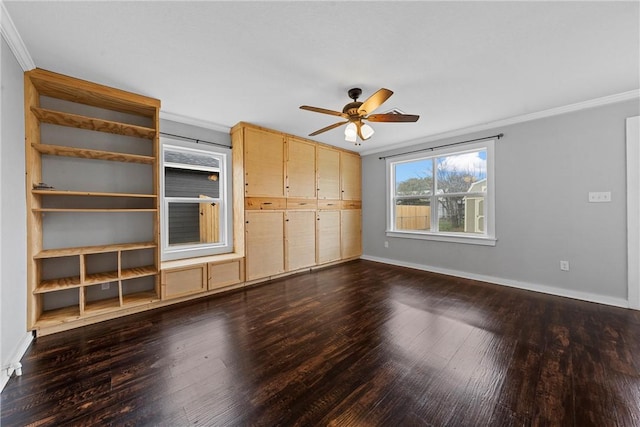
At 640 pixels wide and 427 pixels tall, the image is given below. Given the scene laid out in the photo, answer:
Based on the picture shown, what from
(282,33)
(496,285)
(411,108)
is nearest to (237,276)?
(282,33)

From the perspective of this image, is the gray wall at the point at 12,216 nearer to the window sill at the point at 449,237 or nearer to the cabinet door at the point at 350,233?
the cabinet door at the point at 350,233

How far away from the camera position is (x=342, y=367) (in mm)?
1812

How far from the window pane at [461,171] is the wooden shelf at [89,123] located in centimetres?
445

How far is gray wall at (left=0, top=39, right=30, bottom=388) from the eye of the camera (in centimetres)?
175

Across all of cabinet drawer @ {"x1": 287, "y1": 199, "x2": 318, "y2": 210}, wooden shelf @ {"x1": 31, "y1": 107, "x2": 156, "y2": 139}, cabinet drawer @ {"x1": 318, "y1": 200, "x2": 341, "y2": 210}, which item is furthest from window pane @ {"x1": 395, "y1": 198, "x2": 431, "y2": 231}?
wooden shelf @ {"x1": 31, "y1": 107, "x2": 156, "y2": 139}

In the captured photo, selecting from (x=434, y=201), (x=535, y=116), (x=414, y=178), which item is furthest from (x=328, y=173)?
(x=535, y=116)

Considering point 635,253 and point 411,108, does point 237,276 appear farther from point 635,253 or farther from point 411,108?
point 635,253

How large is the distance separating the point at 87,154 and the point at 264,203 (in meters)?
2.10

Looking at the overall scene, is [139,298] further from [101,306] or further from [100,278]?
[100,278]

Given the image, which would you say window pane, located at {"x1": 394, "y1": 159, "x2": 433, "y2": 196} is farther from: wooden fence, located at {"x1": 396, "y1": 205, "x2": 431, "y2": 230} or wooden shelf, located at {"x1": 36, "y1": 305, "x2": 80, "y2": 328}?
wooden shelf, located at {"x1": 36, "y1": 305, "x2": 80, "y2": 328}

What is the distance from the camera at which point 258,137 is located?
151 inches

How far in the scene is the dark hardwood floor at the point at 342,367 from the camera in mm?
1406

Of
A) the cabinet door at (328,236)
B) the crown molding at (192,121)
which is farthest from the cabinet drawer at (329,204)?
the crown molding at (192,121)

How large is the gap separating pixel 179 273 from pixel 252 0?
115 inches
